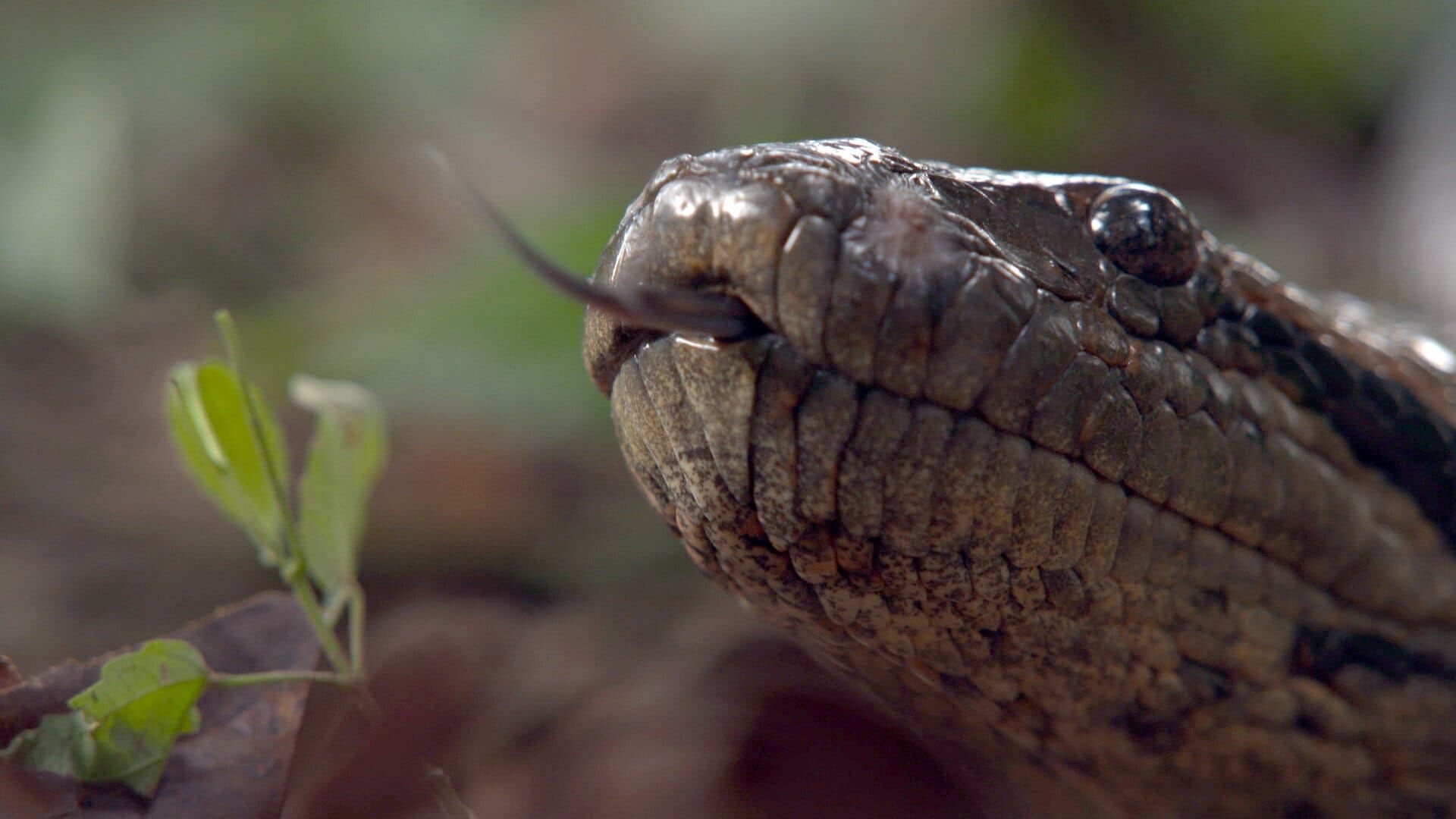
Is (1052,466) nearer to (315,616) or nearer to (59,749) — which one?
(315,616)

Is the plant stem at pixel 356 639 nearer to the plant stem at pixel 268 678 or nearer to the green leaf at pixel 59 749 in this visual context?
the plant stem at pixel 268 678

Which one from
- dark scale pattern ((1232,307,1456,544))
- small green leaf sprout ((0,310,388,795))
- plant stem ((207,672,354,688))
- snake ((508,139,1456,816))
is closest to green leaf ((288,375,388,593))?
small green leaf sprout ((0,310,388,795))

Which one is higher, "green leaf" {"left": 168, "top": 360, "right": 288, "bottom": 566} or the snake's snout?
the snake's snout

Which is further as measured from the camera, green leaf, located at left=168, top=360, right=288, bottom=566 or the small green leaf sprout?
green leaf, located at left=168, top=360, right=288, bottom=566

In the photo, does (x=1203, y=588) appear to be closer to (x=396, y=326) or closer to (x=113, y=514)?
(x=396, y=326)

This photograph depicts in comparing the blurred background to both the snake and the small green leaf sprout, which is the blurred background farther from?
the snake

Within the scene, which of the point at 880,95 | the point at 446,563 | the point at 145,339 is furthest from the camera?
the point at 880,95

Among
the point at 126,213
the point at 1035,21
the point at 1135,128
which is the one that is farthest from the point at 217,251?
the point at 1135,128

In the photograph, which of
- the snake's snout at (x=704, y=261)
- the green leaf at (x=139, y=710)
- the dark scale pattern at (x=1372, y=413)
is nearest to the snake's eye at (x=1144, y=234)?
the dark scale pattern at (x=1372, y=413)
